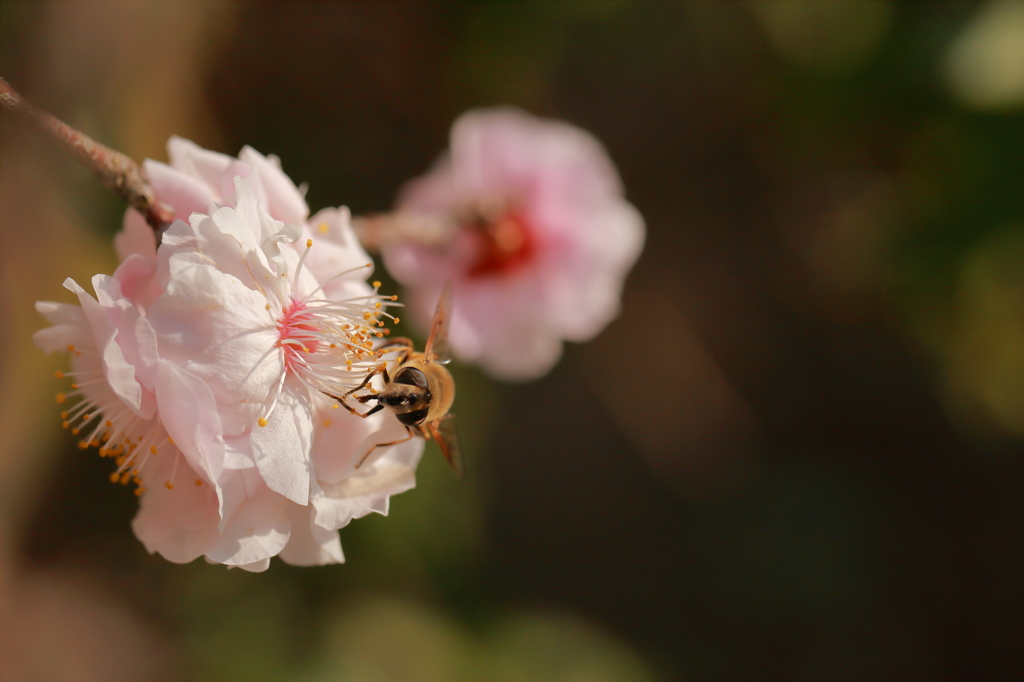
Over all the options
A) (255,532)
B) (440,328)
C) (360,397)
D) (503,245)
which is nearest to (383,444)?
(360,397)

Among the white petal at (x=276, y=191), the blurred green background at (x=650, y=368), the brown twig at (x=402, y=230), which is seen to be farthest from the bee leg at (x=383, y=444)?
the blurred green background at (x=650, y=368)

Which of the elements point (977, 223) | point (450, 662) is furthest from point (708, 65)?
point (450, 662)

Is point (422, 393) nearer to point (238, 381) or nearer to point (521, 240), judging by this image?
point (238, 381)

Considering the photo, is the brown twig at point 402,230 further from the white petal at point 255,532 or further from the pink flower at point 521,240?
the white petal at point 255,532

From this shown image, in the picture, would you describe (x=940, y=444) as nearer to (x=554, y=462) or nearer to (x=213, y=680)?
(x=554, y=462)

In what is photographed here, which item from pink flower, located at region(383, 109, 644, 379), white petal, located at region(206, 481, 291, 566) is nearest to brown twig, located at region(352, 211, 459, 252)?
pink flower, located at region(383, 109, 644, 379)

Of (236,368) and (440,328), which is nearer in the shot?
(236,368)
